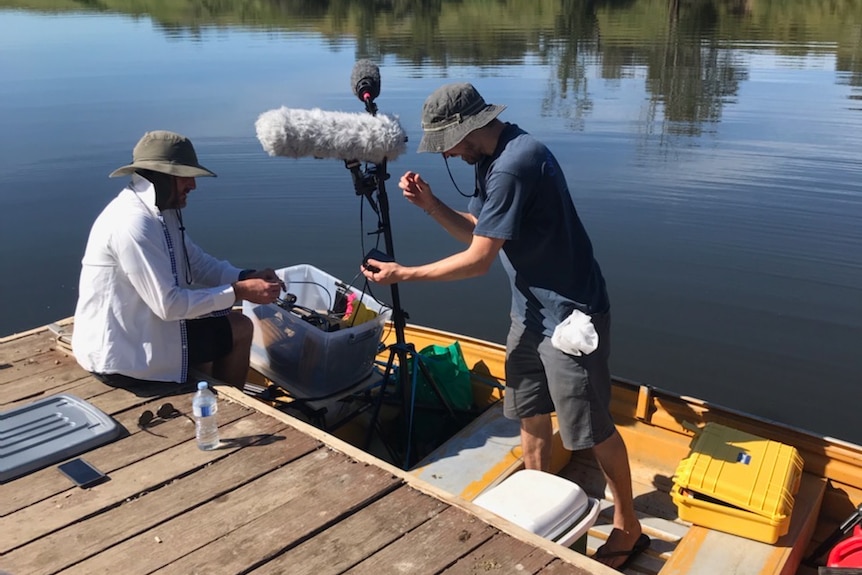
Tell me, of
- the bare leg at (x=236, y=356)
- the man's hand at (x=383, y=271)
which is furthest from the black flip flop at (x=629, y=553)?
the bare leg at (x=236, y=356)

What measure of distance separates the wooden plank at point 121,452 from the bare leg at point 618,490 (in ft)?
5.13

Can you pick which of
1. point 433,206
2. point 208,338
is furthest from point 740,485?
point 208,338

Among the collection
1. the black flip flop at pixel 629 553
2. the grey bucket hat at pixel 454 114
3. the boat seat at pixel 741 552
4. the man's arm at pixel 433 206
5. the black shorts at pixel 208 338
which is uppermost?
the grey bucket hat at pixel 454 114

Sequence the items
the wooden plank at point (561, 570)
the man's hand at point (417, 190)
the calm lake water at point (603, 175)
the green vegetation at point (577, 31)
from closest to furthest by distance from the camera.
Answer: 1. the wooden plank at point (561, 570)
2. the man's hand at point (417, 190)
3. the calm lake water at point (603, 175)
4. the green vegetation at point (577, 31)

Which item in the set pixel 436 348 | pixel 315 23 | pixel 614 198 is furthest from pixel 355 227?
pixel 315 23

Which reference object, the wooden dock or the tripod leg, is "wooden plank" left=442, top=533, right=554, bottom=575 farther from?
the tripod leg

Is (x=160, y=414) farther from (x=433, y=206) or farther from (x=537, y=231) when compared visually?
(x=537, y=231)

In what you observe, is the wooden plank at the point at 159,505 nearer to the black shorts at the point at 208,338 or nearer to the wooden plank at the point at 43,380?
the black shorts at the point at 208,338

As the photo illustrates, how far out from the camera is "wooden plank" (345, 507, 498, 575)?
2.37 metres

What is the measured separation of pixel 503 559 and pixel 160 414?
1.69 meters

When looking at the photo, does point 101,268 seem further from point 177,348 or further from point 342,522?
point 342,522

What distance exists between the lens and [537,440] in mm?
3285

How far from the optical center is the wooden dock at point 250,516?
2375mm

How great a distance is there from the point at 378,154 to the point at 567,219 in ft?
3.00
